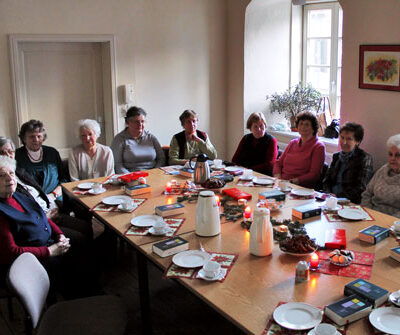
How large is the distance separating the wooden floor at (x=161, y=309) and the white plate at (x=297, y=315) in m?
0.87

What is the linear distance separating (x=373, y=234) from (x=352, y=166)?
1.55 metres

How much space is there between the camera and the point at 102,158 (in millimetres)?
4199

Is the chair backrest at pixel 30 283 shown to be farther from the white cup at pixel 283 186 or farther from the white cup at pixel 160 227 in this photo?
the white cup at pixel 283 186

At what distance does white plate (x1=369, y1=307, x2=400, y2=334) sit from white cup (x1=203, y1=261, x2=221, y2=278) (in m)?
0.66

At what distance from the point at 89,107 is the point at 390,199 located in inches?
132

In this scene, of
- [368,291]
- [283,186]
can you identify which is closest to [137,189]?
[283,186]

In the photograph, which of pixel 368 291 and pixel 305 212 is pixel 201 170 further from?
pixel 368 291

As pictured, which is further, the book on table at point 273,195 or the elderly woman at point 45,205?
the elderly woman at point 45,205

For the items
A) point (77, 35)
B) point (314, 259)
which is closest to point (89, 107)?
point (77, 35)

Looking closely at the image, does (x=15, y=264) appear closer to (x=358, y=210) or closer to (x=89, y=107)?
(x=358, y=210)

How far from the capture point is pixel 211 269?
2166mm

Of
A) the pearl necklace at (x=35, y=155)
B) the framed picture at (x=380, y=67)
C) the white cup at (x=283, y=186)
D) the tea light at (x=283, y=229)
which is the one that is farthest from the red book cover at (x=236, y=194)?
the framed picture at (x=380, y=67)

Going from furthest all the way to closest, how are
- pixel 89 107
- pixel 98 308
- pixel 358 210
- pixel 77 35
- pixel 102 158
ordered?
pixel 89 107 → pixel 77 35 → pixel 102 158 → pixel 358 210 → pixel 98 308

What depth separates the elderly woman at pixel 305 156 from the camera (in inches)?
165
